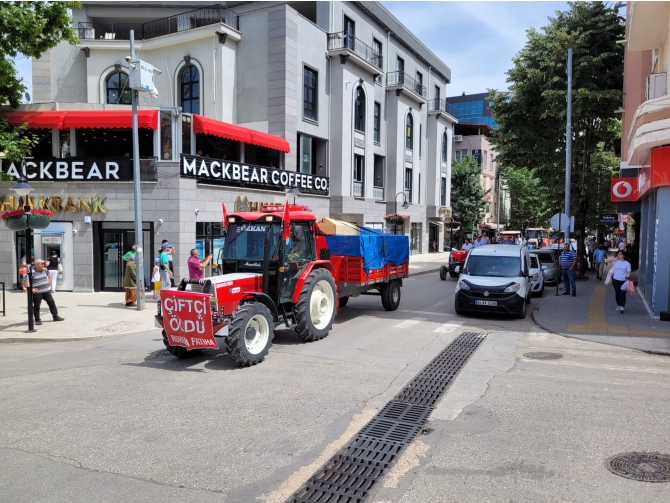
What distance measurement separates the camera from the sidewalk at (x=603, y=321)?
37.1 ft

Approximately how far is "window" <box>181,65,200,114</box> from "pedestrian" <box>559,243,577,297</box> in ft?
56.4

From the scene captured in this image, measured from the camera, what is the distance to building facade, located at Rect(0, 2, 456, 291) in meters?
18.6

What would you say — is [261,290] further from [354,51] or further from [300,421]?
[354,51]

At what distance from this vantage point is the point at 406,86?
3725 centimetres

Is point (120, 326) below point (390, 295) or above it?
below

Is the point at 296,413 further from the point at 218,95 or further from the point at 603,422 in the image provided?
the point at 218,95

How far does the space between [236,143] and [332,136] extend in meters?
7.12

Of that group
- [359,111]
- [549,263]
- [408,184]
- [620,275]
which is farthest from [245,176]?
[408,184]

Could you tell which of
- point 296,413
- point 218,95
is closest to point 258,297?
point 296,413

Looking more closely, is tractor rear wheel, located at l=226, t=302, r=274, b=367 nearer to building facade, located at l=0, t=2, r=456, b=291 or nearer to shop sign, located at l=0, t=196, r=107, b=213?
building facade, located at l=0, t=2, r=456, b=291

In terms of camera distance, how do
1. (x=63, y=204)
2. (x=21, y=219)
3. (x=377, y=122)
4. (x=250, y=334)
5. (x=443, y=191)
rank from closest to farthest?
1. (x=250, y=334)
2. (x=21, y=219)
3. (x=63, y=204)
4. (x=377, y=122)
5. (x=443, y=191)

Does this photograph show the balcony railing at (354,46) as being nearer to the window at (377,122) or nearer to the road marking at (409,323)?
the window at (377,122)

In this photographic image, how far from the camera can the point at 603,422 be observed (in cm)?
643

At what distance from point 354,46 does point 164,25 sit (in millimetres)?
10488
